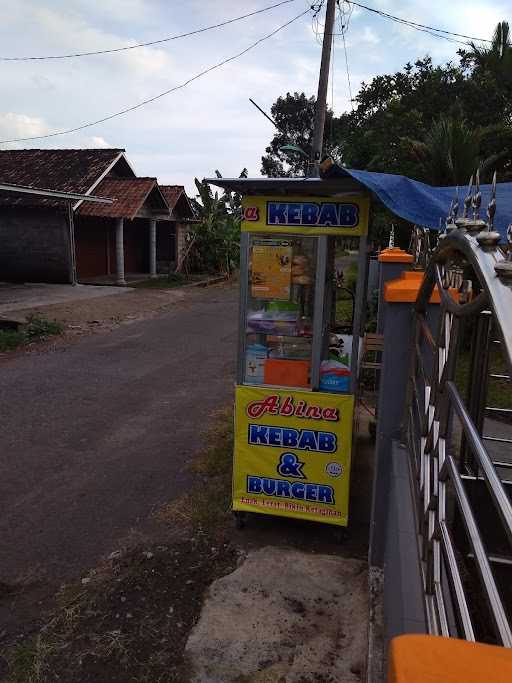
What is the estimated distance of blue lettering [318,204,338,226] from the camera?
11.5ft

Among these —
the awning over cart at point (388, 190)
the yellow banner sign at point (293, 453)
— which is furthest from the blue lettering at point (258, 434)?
the awning over cart at point (388, 190)

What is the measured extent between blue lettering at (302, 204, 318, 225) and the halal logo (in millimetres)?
307

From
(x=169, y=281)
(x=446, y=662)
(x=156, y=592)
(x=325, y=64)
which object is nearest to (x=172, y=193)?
(x=169, y=281)

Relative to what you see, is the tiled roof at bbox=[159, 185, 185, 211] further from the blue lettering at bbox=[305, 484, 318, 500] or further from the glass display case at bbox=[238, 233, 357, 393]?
the blue lettering at bbox=[305, 484, 318, 500]

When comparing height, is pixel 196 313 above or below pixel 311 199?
below

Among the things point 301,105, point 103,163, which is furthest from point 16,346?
point 301,105

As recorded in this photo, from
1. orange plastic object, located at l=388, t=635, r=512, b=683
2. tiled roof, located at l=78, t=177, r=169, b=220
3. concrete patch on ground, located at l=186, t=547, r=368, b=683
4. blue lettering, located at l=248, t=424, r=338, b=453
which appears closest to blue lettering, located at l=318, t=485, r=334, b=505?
blue lettering, located at l=248, t=424, r=338, b=453

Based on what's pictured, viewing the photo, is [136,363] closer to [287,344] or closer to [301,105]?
[287,344]

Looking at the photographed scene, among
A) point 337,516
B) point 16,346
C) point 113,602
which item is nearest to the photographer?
point 113,602

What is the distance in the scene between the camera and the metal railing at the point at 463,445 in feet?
3.21

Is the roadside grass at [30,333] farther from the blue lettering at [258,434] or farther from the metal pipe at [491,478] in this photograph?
the metal pipe at [491,478]

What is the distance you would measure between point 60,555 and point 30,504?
79 centimetres

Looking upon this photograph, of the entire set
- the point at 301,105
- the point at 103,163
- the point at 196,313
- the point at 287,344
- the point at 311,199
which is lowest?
the point at 196,313

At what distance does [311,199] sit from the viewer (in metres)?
3.52
